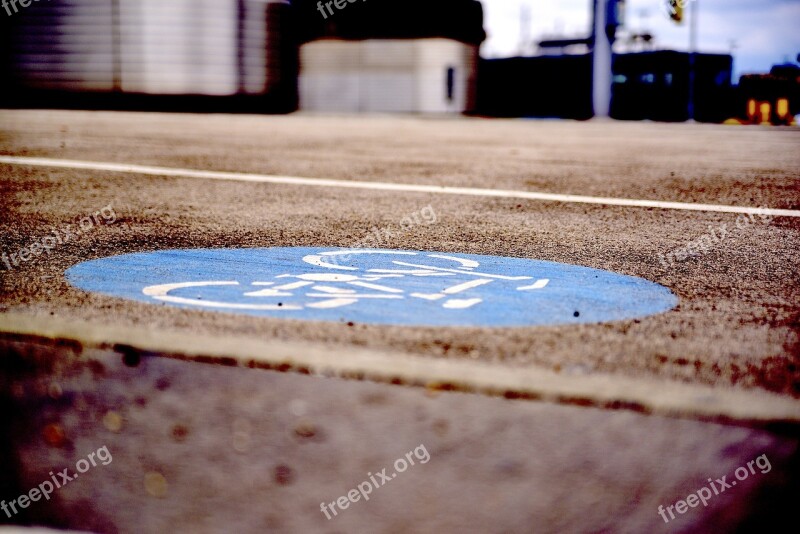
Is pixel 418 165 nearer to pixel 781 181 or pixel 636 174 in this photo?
pixel 636 174

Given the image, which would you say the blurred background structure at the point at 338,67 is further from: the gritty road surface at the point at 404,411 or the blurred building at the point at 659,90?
the gritty road surface at the point at 404,411

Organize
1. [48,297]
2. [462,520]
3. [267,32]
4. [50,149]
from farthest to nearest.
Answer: [267,32] < [50,149] < [48,297] < [462,520]

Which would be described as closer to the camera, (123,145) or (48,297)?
(48,297)

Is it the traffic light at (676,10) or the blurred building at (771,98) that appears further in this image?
the blurred building at (771,98)

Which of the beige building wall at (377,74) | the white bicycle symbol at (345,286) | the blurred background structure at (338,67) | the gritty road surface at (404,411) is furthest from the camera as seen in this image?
the beige building wall at (377,74)

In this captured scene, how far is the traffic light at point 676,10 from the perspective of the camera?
22953 mm

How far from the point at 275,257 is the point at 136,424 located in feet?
8.14

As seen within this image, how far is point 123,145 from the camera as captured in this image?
46.5 ft

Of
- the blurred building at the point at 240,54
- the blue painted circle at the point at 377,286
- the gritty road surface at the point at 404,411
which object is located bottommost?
the gritty road surface at the point at 404,411

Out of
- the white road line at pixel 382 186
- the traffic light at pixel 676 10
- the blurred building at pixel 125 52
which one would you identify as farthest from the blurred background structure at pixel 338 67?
the white road line at pixel 382 186

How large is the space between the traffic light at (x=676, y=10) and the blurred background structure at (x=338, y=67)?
6.98 m

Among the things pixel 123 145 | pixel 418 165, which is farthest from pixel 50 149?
pixel 418 165

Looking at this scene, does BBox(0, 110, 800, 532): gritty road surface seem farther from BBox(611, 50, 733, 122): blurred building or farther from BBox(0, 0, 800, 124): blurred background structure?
BBox(611, 50, 733, 122): blurred building

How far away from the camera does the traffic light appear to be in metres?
23.0
